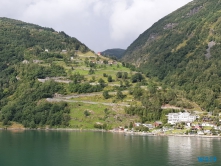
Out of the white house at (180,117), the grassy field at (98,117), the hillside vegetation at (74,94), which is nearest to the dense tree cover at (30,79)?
the hillside vegetation at (74,94)

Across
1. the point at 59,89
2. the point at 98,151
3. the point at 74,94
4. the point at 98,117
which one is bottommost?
the point at 98,151

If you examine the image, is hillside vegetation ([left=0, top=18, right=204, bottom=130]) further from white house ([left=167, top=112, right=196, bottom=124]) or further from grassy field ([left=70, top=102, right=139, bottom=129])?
white house ([left=167, top=112, right=196, bottom=124])

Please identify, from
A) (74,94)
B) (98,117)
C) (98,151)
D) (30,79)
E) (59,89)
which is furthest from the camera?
(30,79)

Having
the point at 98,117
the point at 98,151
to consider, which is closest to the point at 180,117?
the point at 98,117

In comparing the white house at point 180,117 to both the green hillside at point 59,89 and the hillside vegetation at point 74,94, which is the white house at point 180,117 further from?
the green hillside at point 59,89

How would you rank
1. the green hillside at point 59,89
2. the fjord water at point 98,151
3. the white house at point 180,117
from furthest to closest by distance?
1. the green hillside at point 59,89
2. the white house at point 180,117
3. the fjord water at point 98,151

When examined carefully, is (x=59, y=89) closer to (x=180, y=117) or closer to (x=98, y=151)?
(x=180, y=117)
